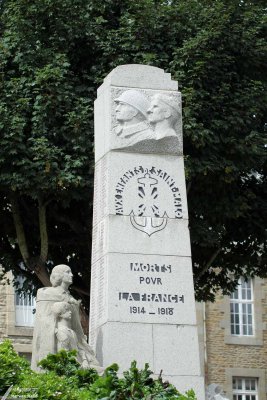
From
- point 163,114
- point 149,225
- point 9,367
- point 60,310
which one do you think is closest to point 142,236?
point 149,225

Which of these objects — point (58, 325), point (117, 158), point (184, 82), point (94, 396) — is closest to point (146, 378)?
point (94, 396)

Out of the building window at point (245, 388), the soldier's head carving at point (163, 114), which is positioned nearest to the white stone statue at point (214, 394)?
the soldier's head carving at point (163, 114)

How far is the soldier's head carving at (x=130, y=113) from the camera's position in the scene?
2136 cm

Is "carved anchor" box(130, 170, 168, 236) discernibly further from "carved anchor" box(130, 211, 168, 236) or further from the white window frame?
the white window frame

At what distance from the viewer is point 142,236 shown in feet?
68.3

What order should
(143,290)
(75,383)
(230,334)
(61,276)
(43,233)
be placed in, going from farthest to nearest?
(230,334)
(43,233)
(143,290)
(61,276)
(75,383)

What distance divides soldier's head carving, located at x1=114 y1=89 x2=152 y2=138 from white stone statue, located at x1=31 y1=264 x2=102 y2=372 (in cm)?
246

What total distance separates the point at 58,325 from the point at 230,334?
27.6m

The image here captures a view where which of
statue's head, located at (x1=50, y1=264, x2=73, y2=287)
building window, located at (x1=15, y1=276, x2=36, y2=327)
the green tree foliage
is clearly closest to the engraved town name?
statue's head, located at (x1=50, y1=264, x2=73, y2=287)

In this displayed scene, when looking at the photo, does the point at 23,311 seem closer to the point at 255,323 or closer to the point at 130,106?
the point at 255,323

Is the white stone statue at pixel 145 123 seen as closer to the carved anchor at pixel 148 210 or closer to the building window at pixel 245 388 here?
the carved anchor at pixel 148 210

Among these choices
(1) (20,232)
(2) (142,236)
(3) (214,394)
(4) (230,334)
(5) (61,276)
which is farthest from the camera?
(4) (230,334)

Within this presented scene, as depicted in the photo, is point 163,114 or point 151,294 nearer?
point 151,294

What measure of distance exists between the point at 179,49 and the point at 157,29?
107 cm
